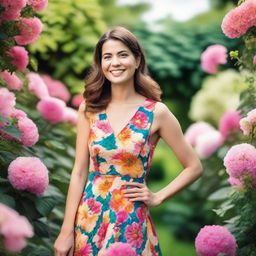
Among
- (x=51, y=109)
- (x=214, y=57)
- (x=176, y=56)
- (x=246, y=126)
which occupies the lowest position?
(x=246, y=126)

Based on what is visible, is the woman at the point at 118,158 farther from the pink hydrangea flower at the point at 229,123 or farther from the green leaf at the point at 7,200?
the pink hydrangea flower at the point at 229,123

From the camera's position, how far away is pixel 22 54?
12.7 feet

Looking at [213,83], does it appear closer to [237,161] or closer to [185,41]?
[185,41]

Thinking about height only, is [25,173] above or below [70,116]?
below

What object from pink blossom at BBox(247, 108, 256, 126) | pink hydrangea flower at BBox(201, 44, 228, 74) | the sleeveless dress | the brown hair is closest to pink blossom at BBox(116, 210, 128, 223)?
the sleeveless dress

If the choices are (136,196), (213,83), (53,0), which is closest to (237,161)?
(136,196)

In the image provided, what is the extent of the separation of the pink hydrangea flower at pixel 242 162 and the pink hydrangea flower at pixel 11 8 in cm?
119

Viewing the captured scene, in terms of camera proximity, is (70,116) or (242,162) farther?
(70,116)

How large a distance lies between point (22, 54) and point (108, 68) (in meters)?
0.60

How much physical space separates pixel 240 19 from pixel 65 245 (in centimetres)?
138

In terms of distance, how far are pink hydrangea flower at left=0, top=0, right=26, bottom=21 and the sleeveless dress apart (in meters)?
0.63

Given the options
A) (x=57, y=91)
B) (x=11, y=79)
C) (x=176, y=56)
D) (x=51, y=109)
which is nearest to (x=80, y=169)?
(x=11, y=79)

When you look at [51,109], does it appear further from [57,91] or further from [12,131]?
[12,131]

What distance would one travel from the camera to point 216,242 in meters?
3.62
